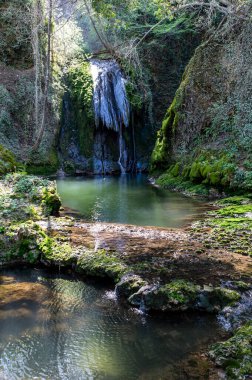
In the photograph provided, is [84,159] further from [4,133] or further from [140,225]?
[140,225]

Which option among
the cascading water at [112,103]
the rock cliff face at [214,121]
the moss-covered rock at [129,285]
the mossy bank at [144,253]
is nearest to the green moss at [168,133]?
the rock cliff face at [214,121]

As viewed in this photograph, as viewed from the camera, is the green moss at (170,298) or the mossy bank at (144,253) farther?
the mossy bank at (144,253)

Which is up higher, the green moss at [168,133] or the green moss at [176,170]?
the green moss at [168,133]

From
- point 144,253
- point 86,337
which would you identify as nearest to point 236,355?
point 86,337

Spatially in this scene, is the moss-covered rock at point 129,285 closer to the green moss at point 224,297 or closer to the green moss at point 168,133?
the green moss at point 224,297

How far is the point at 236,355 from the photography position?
3.04 meters

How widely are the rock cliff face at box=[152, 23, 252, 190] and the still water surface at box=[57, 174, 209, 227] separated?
1395 millimetres

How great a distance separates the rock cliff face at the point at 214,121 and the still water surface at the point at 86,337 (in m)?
6.71

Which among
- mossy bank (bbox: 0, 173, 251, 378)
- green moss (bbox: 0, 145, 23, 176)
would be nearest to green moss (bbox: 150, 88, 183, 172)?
green moss (bbox: 0, 145, 23, 176)

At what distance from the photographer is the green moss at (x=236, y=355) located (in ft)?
9.43

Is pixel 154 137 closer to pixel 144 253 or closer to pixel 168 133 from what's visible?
pixel 168 133

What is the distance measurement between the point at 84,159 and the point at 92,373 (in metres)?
17.1

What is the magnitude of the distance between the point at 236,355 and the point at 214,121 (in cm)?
1086

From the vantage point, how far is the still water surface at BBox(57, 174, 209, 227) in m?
8.30
